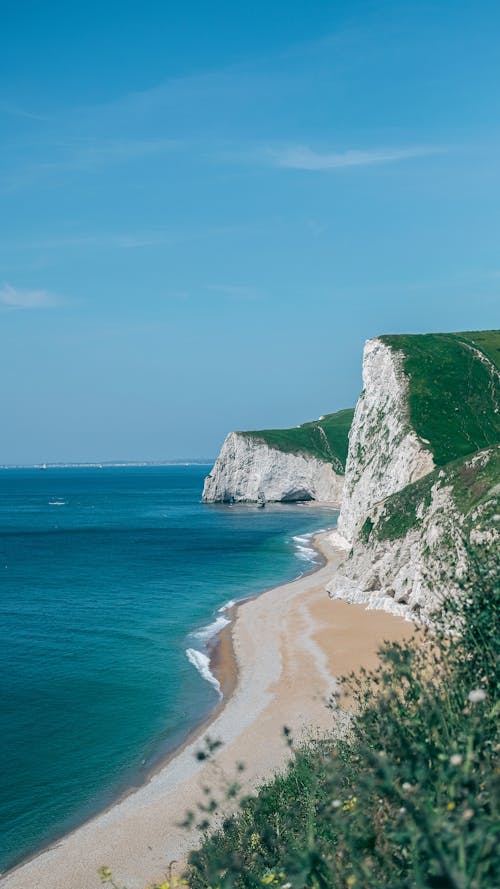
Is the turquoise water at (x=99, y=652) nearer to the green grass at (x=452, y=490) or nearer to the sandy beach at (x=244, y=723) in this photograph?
the sandy beach at (x=244, y=723)

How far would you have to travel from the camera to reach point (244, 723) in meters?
33.8

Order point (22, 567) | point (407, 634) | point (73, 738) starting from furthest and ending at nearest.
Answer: point (22, 567), point (407, 634), point (73, 738)

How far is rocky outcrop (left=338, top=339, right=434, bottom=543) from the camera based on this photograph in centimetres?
7481

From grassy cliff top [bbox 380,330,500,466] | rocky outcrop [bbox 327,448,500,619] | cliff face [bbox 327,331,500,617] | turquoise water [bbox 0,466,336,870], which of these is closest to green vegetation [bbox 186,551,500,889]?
cliff face [bbox 327,331,500,617]

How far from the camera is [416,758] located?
10.3 meters

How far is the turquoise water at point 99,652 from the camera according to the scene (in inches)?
1121

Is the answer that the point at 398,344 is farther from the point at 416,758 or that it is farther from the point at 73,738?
the point at 416,758

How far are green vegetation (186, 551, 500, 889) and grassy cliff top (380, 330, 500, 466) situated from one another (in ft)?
190

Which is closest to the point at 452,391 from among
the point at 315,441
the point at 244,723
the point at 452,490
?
the point at 452,490

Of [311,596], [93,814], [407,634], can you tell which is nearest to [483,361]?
[311,596]

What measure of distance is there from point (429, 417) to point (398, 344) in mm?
20364

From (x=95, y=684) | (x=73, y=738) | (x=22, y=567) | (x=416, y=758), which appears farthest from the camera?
(x=22, y=567)

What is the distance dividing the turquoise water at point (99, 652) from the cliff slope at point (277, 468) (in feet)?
214

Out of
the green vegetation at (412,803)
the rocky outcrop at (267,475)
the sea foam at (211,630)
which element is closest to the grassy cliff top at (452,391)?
the sea foam at (211,630)
